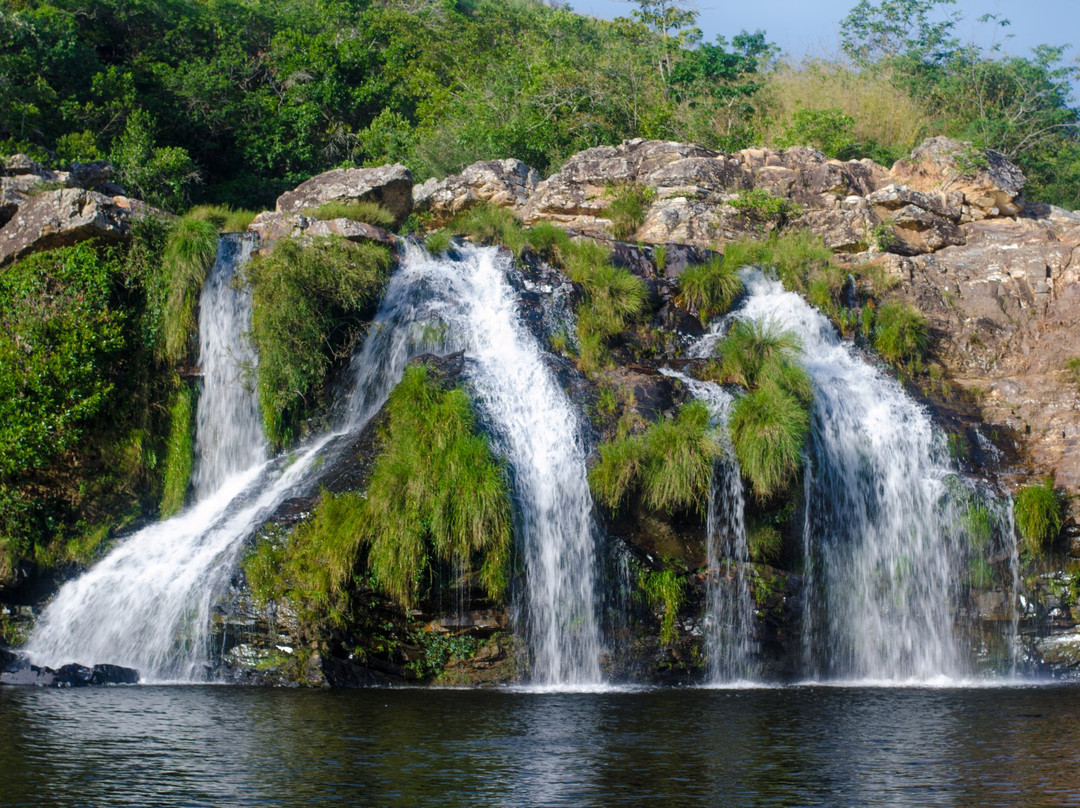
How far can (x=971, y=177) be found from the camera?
1919cm

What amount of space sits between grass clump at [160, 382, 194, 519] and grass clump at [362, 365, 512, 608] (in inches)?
133

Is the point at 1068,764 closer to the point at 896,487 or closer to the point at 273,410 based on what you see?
the point at 896,487

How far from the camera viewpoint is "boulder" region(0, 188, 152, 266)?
13.3 meters

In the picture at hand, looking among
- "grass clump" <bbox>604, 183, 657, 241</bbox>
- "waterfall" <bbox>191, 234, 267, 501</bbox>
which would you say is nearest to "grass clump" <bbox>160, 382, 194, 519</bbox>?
"waterfall" <bbox>191, 234, 267, 501</bbox>

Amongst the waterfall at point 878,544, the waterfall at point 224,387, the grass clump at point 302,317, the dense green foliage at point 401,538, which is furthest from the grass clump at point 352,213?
the waterfall at point 878,544

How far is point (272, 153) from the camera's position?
25625 millimetres

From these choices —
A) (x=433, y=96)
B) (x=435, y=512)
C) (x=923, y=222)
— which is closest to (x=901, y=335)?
(x=923, y=222)

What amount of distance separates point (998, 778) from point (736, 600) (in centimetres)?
531

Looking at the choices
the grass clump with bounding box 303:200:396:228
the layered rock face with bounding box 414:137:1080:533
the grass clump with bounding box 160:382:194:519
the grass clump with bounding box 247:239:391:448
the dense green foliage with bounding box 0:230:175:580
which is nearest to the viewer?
the dense green foliage with bounding box 0:230:175:580

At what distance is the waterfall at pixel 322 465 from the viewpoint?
1027 centimetres

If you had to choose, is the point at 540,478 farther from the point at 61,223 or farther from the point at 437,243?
the point at 61,223

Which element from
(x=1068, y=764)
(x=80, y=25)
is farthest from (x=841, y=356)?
(x=80, y=25)

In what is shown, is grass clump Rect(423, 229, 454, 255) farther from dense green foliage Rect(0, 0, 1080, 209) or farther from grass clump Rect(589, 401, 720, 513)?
dense green foliage Rect(0, 0, 1080, 209)

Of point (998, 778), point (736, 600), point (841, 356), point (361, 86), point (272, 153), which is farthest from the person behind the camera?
point (361, 86)
